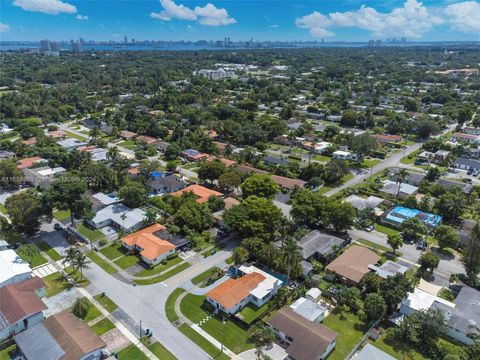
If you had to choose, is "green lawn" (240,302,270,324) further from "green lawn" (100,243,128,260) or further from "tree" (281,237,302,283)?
"green lawn" (100,243,128,260)

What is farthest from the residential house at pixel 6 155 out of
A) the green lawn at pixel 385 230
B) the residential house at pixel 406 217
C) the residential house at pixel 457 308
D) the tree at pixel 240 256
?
the residential house at pixel 457 308

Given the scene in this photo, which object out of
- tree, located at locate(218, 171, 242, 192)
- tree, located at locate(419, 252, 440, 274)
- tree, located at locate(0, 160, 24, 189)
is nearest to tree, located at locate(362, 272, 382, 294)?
tree, located at locate(419, 252, 440, 274)

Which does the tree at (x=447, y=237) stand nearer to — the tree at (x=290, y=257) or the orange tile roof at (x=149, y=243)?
the tree at (x=290, y=257)

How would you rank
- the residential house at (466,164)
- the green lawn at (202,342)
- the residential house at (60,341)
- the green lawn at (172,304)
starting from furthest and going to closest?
→ the residential house at (466,164)
the green lawn at (172,304)
the green lawn at (202,342)
the residential house at (60,341)

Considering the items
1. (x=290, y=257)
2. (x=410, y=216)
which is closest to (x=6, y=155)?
(x=290, y=257)

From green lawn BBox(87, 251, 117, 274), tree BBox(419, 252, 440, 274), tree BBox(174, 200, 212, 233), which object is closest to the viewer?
tree BBox(419, 252, 440, 274)

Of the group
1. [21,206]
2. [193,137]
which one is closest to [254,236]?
[21,206]

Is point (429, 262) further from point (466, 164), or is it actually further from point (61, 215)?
point (61, 215)
